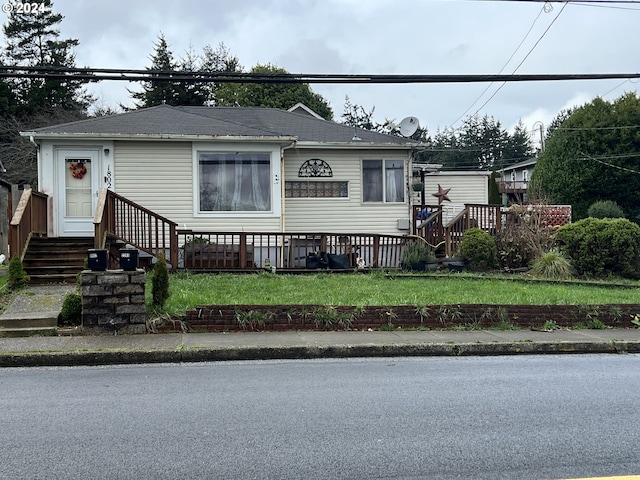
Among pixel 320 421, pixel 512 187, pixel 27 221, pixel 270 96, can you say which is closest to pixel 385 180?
pixel 27 221

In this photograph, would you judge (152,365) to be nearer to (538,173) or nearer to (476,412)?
(476,412)

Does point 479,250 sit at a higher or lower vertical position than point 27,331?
higher

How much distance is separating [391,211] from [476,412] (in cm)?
1302

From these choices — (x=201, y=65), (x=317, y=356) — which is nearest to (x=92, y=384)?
(x=317, y=356)

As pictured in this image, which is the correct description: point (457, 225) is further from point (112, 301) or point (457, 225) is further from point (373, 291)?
point (112, 301)

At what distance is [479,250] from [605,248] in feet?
10.2

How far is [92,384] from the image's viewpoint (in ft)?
22.0

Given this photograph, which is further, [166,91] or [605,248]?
[166,91]

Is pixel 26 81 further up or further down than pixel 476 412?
further up

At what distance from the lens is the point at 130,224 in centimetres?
1382

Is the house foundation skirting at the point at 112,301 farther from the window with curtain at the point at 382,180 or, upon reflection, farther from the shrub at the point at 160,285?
the window with curtain at the point at 382,180

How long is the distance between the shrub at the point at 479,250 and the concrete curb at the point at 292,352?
7020 mm

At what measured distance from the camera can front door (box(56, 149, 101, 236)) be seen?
15.6 m

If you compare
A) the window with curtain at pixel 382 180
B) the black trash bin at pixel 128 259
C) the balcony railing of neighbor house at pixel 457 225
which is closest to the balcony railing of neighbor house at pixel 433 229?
the balcony railing of neighbor house at pixel 457 225
